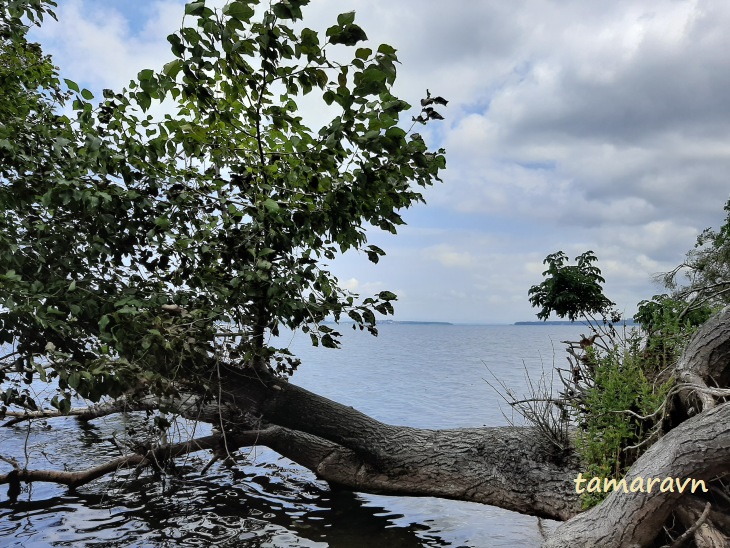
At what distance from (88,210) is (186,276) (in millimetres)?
1256

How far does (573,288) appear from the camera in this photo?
13109 millimetres

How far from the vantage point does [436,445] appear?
27.2ft

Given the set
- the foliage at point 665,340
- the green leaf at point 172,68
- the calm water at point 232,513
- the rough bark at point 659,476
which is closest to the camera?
the green leaf at point 172,68

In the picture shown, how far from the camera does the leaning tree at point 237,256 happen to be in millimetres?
5242

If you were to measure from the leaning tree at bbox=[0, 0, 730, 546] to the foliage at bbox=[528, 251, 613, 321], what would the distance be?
18.7ft

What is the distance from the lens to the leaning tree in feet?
17.2

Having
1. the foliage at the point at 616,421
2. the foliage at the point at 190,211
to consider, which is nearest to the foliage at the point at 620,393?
the foliage at the point at 616,421

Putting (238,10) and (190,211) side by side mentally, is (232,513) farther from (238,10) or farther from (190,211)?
(238,10)

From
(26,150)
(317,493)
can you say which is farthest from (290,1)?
(317,493)

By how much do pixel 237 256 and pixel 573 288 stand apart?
9156mm

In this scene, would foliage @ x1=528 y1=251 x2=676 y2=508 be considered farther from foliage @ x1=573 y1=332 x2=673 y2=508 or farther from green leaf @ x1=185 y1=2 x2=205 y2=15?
green leaf @ x1=185 y1=2 x2=205 y2=15

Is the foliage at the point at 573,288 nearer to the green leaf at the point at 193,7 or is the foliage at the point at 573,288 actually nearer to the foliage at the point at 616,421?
→ the foliage at the point at 616,421

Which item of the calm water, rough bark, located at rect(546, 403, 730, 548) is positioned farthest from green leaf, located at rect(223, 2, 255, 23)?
rough bark, located at rect(546, 403, 730, 548)

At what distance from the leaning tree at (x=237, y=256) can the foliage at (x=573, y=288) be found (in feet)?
18.7
